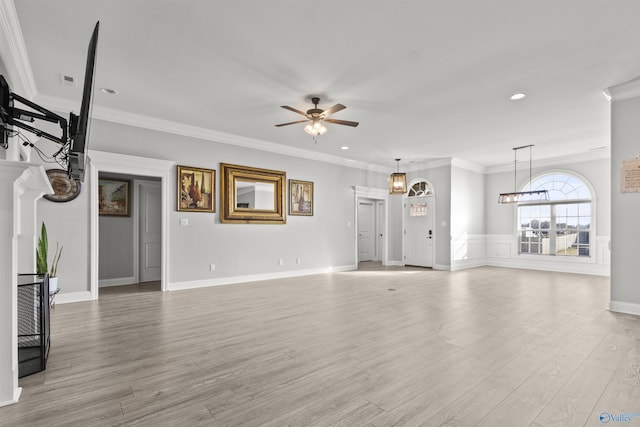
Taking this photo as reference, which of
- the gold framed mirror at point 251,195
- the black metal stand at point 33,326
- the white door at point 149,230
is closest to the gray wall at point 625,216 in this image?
the gold framed mirror at point 251,195

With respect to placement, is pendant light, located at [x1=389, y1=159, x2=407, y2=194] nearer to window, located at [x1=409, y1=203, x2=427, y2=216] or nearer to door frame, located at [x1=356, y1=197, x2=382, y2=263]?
window, located at [x1=409, y1=203, x2=427, y2=216]

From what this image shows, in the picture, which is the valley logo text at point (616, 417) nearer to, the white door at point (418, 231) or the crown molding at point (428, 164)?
the white door at point (418, 231)

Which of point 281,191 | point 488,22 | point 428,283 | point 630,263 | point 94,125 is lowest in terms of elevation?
point 428,283

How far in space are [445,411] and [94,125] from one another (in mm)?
5827

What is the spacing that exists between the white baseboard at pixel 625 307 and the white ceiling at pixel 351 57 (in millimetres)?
2778

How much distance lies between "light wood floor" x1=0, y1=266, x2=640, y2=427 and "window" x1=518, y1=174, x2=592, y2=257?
3.81m

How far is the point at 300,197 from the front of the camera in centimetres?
754

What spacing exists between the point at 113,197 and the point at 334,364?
5.94m

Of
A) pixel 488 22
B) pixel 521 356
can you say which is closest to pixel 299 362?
pixel 521 356

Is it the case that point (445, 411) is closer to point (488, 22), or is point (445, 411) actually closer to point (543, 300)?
point (488, 22)

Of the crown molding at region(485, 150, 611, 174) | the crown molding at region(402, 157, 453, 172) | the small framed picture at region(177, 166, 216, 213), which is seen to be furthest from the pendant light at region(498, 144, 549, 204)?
the small framed picture at region(177, 166, 216, 213)

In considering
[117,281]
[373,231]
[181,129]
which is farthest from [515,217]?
[117,281]

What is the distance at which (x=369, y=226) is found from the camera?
11.0 m

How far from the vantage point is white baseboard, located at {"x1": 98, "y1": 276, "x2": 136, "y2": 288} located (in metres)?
6.34
